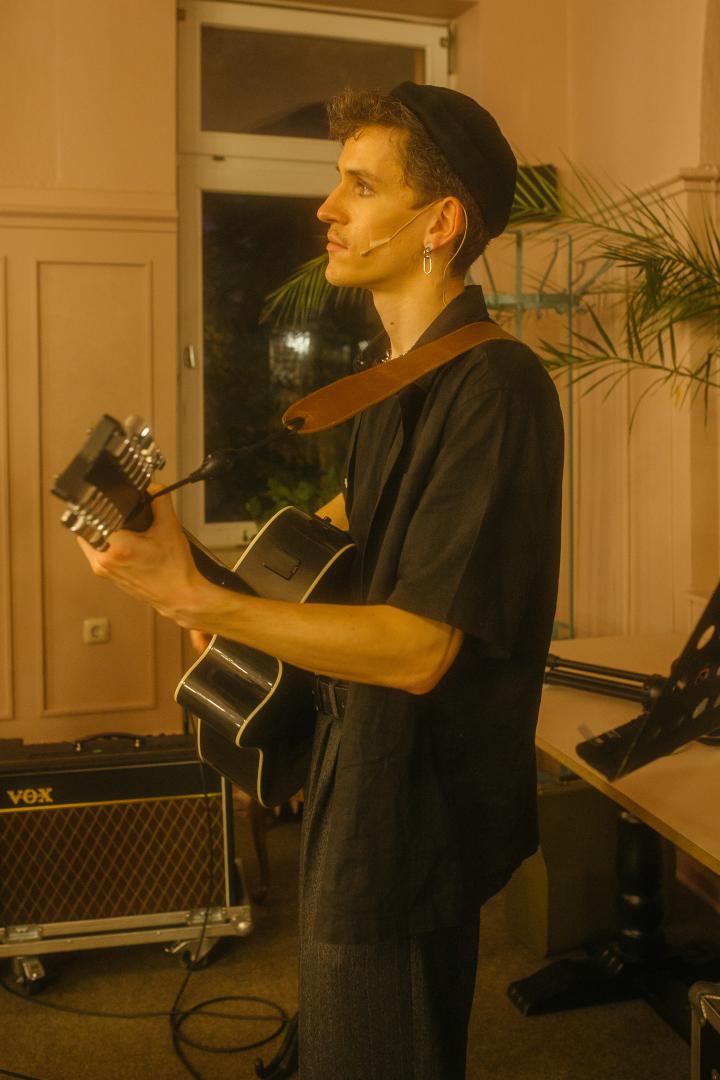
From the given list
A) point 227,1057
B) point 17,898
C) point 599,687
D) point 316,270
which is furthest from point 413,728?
point 316,270

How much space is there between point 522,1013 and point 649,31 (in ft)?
9.31

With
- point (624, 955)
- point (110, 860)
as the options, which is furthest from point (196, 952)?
point (624, 955)

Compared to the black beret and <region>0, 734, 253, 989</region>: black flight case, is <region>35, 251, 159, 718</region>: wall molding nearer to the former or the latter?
<region>0, 734, 253, 989</region>: black flight case

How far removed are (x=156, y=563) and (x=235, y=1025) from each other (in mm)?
1722

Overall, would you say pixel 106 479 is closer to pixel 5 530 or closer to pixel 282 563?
pixel 282 563

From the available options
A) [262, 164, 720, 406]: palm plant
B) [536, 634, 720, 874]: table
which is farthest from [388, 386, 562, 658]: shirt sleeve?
[262, 164, 720, 406]: palm plant

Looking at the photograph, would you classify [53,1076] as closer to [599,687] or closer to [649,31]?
[599,687]

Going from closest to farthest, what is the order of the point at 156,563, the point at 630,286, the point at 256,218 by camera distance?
1. the point at 156,563
2. the point at 630,286
3. the point at 256,218

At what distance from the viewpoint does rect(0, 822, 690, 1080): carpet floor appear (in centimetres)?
221

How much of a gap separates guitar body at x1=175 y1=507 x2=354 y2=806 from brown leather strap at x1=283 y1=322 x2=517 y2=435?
0.47 ft

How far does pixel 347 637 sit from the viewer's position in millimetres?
1077

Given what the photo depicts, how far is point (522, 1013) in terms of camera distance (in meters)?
2.39

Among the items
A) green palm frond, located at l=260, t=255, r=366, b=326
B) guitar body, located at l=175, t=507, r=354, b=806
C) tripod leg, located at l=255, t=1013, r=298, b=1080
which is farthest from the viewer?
green palm frond, located at l=260, t=255, r=366, b=326

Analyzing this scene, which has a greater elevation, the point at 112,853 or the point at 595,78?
the point at 595,78
